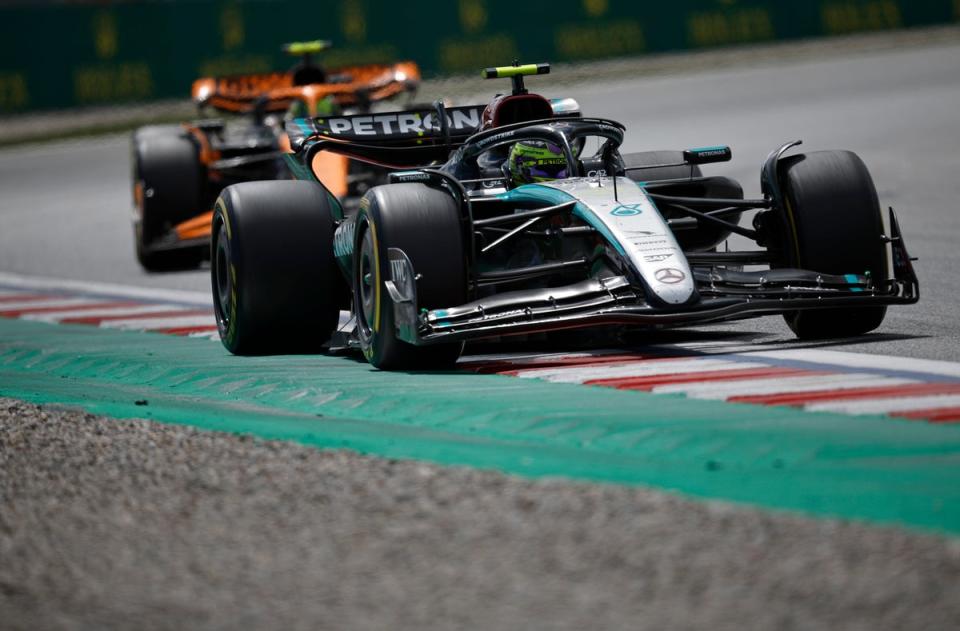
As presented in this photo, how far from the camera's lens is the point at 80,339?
386 inches

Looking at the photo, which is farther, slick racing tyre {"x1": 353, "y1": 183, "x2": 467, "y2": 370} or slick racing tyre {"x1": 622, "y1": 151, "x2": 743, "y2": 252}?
slick racing tyre {"x1": 622, "y1": 151, "x2": 743, "y2": 252}

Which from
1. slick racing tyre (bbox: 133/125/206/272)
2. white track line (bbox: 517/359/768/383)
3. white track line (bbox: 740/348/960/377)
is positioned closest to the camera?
white track line (bbox: 740/348/960/377)

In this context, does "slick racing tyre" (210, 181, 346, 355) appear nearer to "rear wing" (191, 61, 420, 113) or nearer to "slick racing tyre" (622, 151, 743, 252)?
"slick racing tyre" (622, 151, 743, 252)

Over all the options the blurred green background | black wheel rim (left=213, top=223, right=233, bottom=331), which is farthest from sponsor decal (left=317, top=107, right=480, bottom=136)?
the blurred green background

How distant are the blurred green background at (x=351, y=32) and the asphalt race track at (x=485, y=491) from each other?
18423 millimetres

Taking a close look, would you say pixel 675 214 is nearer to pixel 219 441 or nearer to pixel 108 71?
pixel 219 441

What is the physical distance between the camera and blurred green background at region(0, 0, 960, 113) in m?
27.0

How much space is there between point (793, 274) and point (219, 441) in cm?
273

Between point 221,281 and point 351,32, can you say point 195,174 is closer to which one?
point 221,281

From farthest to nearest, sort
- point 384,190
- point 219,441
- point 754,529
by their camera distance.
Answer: point 384,190 < point 219,441 < point 754,529

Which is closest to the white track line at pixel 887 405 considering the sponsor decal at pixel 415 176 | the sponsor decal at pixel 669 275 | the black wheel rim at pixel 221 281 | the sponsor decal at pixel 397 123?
the sponsor decal at pixel 669 275

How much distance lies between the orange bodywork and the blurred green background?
1072 centimetres

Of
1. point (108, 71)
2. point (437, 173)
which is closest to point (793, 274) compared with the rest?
point (437, 173)

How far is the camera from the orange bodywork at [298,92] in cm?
1477
